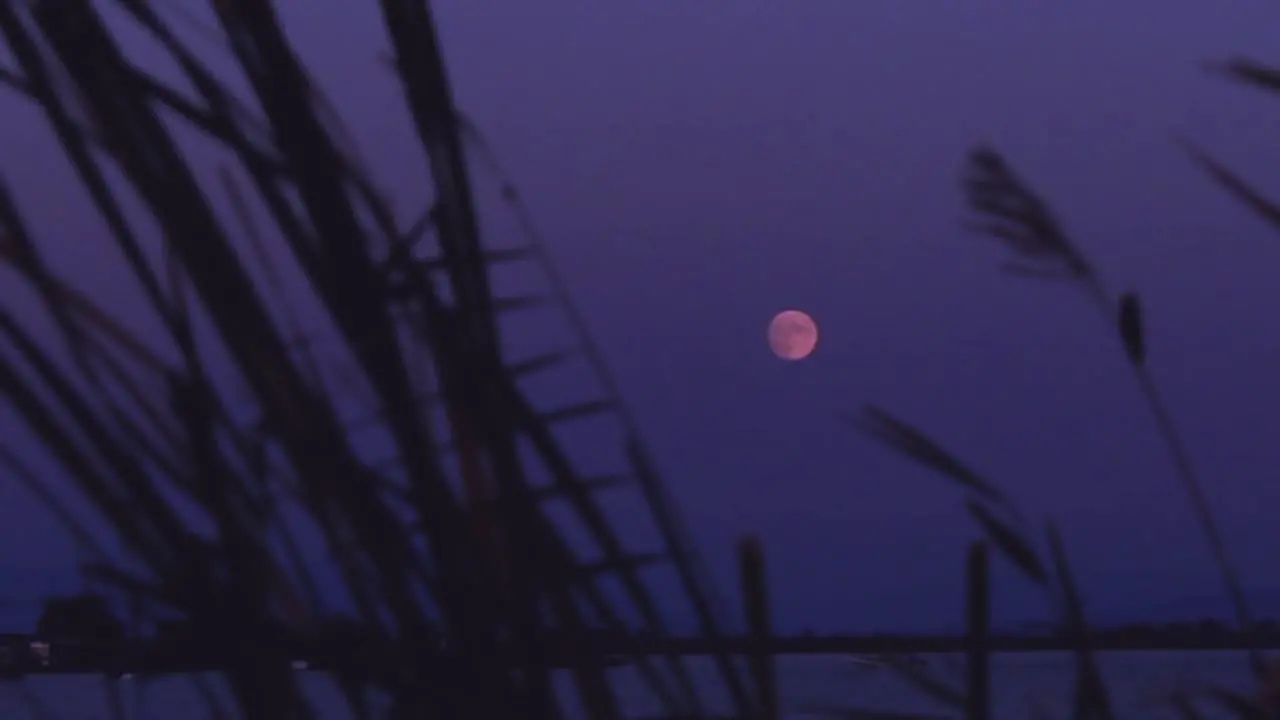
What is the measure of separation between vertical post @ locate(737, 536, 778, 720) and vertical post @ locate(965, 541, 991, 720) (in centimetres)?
12

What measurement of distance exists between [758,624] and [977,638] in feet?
0.51

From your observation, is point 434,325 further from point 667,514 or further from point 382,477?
point 667,514

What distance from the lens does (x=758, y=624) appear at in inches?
38.4

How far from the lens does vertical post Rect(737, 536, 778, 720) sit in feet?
3.05

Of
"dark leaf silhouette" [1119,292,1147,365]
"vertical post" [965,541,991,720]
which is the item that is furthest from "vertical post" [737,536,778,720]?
"dark leaf silhouette" [1119,292,1147,365]

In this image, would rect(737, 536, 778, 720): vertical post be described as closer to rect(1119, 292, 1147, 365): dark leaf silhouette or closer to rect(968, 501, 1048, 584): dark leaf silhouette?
rect(968, 501, 1048, 584): dark leaf silhouette

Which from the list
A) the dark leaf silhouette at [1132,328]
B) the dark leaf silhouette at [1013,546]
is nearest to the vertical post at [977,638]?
the dark leaf silhouette at [1013,546]

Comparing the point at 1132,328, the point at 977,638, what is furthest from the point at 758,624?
the point at 1132,328

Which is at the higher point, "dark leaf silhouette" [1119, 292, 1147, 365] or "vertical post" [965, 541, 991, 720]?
"dark leaf silhouette" [1119, 292, 1147, 365]

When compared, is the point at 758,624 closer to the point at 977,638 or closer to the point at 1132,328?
the point at 977,638

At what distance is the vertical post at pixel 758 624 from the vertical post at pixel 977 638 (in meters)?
0.12

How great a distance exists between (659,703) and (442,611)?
0.27 meters

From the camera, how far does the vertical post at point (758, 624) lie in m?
0.93

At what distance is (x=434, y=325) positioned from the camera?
977mm
